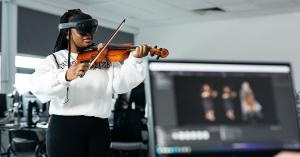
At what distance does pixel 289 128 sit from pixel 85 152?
3.61 feet

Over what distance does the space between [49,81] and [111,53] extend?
477mm

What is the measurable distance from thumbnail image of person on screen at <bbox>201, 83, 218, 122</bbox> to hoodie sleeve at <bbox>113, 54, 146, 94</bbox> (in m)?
0.70

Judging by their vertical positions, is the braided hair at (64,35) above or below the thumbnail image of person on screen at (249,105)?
above

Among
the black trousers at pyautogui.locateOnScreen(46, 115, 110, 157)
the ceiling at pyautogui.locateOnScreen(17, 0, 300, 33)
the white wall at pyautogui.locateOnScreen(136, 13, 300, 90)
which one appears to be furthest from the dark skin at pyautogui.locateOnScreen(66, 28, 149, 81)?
the white wall at pyautogui.locateOnScreen(136, 13, 300, 90)

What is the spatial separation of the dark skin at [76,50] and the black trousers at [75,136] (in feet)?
0.70

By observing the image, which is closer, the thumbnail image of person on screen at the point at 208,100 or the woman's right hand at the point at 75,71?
the thumbnail image of person on screen at the point at 208,100

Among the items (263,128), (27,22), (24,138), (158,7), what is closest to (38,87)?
(263,128)

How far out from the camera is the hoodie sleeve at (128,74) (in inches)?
70.5

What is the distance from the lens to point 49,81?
1.80 meters

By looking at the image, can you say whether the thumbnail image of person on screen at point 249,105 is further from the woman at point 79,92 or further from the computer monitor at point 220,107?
the woman at point 79,92

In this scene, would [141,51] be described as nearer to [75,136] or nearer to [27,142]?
[75,136]

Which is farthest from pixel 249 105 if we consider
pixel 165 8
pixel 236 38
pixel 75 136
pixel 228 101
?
pixel 236 38

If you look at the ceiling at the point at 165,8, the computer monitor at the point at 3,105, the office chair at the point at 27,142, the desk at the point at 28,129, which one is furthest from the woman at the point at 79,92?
the ceiling at the point at 165,8

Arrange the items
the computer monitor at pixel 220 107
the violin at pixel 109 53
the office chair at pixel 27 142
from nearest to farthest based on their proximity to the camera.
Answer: the computer monitor at pixel 220 107 < the violin at pixel 109 53 < the office chair at pixel 27 142
